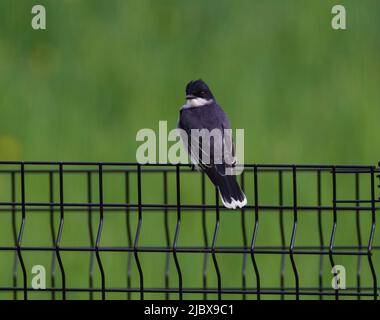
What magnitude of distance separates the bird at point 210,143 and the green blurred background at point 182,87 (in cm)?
217

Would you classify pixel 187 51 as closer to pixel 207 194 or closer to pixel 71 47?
pixel 71 47

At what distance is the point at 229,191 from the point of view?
17.9 feet

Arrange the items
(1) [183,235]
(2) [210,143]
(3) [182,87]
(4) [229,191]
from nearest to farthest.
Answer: (4) [229,191]
(2) [210,143]
(1) [183,235]
(3) [182,87]

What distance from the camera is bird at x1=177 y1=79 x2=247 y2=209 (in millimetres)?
5484

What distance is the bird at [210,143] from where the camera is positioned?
5.48 metres

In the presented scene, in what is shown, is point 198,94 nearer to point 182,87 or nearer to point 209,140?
point 209,140

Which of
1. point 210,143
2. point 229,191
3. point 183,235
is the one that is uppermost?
point 210,143

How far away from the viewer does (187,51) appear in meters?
10.3

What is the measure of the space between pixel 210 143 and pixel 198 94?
70 centimetres

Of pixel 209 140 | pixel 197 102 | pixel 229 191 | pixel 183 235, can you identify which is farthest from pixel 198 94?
pixel 183 235

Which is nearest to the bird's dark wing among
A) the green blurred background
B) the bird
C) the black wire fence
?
the bird

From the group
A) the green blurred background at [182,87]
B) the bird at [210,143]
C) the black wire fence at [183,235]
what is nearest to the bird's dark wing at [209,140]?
the bird at [210,143]

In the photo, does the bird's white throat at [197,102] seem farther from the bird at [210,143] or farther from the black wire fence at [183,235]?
the black wire fence at [183,235]

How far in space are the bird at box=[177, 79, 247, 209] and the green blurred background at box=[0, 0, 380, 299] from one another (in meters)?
2.17
